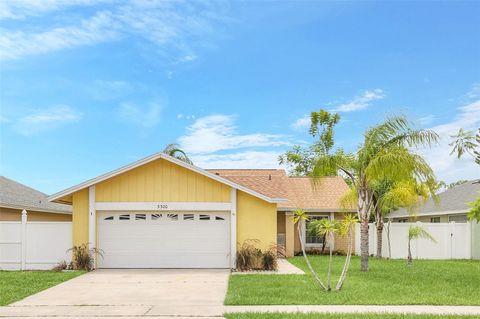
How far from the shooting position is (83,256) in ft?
57.5

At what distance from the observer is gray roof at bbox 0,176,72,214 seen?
21.3m

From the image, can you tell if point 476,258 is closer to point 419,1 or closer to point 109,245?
point 419,1

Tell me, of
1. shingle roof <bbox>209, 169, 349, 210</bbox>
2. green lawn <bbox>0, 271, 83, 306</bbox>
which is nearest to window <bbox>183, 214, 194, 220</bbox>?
shingle roof <bbox>209, 169, 349, 210</bbox>

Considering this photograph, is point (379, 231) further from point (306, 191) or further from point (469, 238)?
point (306, 191)

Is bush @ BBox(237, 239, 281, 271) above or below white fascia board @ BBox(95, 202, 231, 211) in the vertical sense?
below

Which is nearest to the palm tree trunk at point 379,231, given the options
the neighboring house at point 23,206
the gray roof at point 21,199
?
the neighboring house at point 23,206

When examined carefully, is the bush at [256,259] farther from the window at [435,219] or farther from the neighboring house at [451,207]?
the window at [435,219]

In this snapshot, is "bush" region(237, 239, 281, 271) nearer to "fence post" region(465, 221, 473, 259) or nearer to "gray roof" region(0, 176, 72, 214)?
"gray roof" region(0, 176, 72, 214)

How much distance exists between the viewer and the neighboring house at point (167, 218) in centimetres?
1800

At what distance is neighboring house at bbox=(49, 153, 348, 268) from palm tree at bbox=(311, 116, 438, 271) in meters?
2.70

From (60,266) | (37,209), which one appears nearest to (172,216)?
(60,266)

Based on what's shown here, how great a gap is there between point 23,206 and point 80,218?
5.23 meters

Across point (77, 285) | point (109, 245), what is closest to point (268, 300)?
point (77, 285)

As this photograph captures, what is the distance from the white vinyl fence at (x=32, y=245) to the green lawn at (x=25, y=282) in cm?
102
